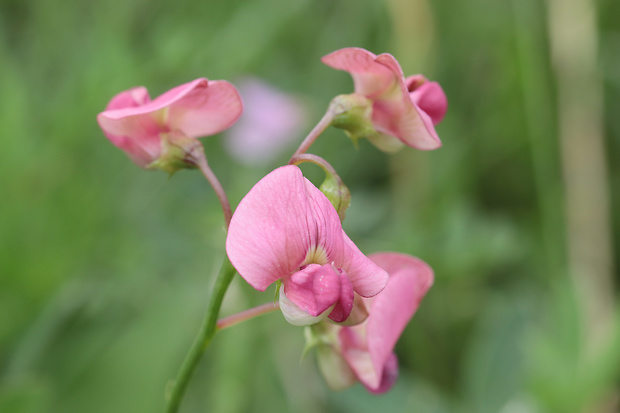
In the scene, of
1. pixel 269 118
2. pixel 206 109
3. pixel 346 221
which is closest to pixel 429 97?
pixel 206 109

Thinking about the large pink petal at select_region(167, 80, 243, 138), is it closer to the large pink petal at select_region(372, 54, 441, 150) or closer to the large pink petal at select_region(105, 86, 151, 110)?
the large pink petal at select_region(105, 86, 151, 110)

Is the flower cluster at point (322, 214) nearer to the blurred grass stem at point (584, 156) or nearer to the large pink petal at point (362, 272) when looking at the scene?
the large pink petal at point (362, 272)

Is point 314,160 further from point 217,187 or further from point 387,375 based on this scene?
point 387,375

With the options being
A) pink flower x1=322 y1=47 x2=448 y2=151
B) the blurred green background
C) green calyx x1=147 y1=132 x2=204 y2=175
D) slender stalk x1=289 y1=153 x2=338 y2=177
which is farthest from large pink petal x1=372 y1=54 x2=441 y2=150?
the blurred green background

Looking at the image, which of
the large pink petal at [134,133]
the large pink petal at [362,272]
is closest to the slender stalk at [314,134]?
the large pink petal at [362,272]

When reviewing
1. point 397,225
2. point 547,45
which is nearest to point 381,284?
point 397,225

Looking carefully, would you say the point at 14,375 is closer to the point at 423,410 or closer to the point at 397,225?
the point at 423,410

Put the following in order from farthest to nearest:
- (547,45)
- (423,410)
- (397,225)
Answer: (547,45), (397,225), (423,410)
